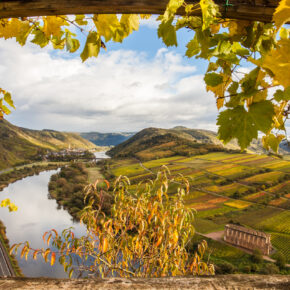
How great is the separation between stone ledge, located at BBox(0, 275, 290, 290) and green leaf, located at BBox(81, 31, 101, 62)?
3.05ft

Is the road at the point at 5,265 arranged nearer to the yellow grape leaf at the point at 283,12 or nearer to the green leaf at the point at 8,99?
the green leaf at the point at 8,99

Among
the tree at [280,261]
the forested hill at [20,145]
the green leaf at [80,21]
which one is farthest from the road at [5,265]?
the forested hill at [20,145]

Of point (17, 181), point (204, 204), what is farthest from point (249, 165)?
point (17, 181)

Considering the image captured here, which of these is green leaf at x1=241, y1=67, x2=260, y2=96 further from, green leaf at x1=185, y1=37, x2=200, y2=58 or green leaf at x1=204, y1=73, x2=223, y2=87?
green leaf at x1=185, y1=37, x2=200, y2=58

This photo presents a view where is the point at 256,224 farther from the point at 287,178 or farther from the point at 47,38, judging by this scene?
the point at 47,38

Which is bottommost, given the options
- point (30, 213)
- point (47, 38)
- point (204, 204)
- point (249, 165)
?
point (30, 213)

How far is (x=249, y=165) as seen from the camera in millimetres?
62531

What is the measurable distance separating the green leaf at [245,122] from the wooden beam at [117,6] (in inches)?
12.4

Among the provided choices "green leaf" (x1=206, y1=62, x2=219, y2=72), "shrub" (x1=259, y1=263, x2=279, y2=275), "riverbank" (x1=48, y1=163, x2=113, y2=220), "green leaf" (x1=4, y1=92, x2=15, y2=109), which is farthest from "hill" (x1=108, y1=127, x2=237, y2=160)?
"green leaf" (x1=206, y1=62, x2=219, y2=72)

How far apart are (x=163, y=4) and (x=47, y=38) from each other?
0.70 metres

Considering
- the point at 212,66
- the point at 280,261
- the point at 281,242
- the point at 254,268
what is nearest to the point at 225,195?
the point at 281,242

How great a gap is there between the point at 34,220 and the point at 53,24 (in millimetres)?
57304

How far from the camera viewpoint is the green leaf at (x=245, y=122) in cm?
61

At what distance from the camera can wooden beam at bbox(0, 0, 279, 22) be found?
683 mm
